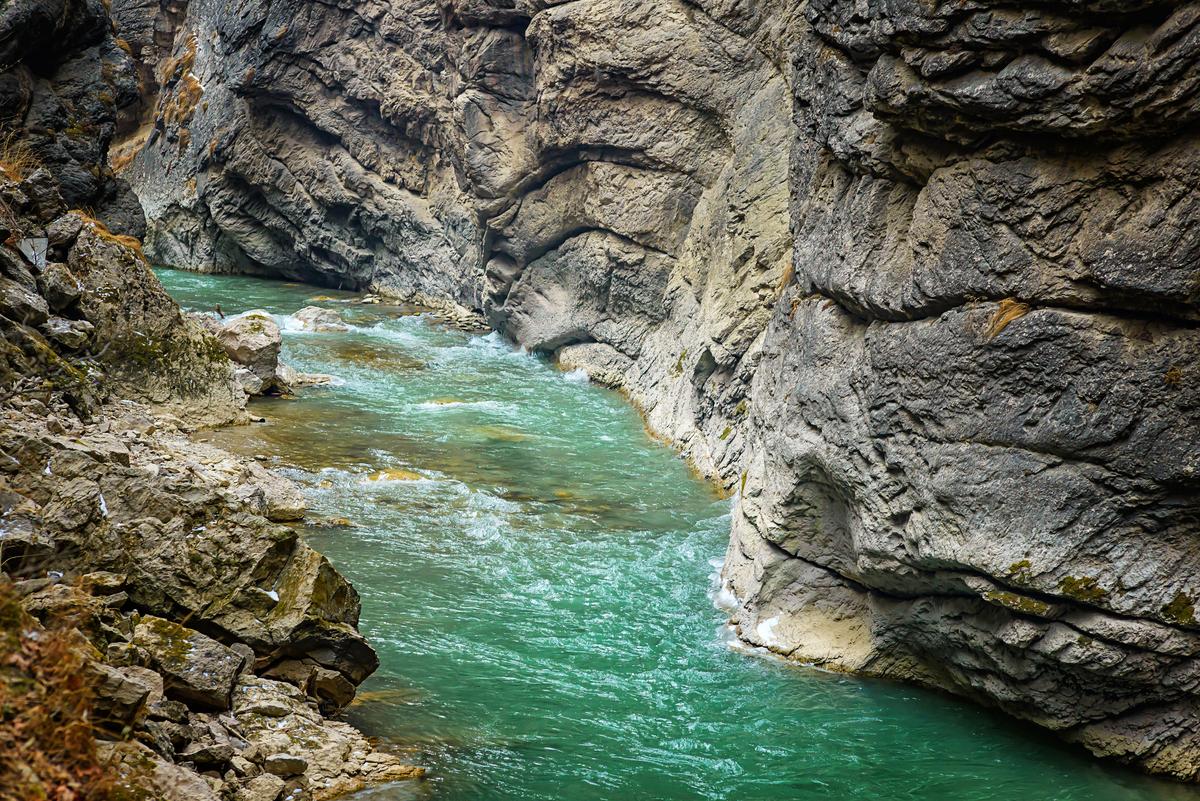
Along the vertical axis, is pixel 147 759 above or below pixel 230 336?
above

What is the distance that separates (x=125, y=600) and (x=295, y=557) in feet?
5.86

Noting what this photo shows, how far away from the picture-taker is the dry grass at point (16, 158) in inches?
A: 710

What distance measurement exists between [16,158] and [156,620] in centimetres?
1463

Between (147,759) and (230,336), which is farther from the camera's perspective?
(230,336)

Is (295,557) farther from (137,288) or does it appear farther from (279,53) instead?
(279,53)

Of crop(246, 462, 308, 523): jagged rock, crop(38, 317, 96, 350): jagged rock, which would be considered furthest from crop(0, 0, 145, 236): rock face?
crop(246, 462, 308, 523): jagged rock

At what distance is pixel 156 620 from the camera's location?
8.81 metres

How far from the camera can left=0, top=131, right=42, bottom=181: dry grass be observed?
18.0m

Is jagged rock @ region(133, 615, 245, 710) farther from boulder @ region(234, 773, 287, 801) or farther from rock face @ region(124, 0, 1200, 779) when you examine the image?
rock face @ region(124, 0, 1200, 779)

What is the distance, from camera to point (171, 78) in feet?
180

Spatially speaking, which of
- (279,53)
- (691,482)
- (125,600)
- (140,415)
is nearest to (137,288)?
(140,415)

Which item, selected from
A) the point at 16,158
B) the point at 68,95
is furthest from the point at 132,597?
the point at 68,95

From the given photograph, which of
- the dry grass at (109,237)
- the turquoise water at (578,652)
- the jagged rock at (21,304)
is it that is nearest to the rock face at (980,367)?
the turquoise water at (578,652)

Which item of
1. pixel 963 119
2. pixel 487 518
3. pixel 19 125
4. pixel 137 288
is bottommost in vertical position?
pixel 487 518
